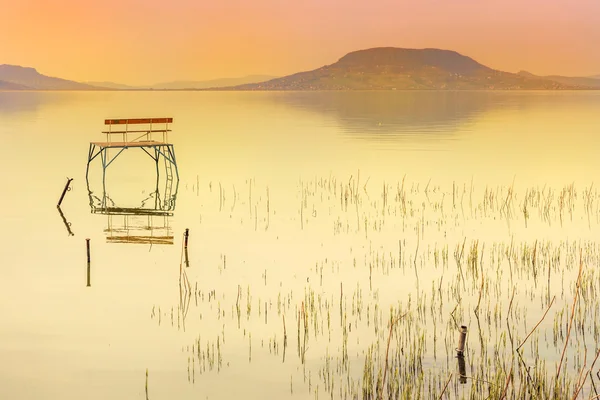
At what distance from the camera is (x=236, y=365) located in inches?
439

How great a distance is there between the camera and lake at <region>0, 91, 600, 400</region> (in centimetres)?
1071

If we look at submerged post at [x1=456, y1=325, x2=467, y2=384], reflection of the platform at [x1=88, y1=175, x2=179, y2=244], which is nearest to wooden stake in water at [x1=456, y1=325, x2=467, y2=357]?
submerged post at [x1=456, y1=325, x2=467, y2=384]

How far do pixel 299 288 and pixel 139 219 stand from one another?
886cm

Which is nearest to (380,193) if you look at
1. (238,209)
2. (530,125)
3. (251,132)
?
(238,209)

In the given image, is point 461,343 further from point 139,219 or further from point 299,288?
point 139,219

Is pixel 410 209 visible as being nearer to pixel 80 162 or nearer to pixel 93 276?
pixel 93 276

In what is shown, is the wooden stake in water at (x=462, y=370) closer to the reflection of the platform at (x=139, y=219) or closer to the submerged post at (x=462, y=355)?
the submerged post at (x=462, y=355)

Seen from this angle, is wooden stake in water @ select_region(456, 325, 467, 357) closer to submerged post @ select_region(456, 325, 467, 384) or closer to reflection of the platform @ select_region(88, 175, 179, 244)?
submerged post @ select_region(456, 325, 467, 384)

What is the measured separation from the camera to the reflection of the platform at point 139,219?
19.6 meters

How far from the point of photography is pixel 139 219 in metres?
22.7

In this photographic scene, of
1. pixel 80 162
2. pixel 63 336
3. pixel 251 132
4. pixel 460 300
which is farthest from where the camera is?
pixel 251 132

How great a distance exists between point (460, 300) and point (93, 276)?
22.0 ft

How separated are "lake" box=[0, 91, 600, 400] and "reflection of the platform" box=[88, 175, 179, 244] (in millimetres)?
128

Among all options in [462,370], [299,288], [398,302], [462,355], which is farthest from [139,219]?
[462,370]
